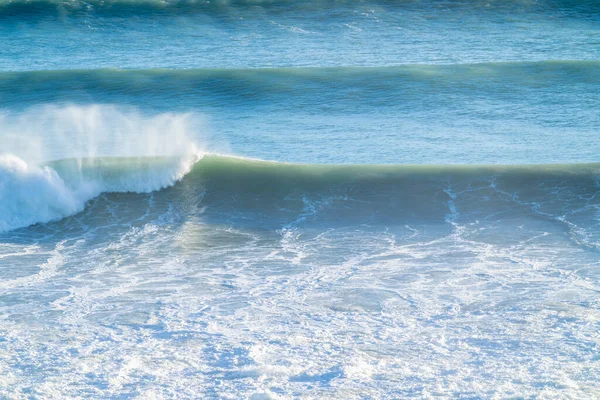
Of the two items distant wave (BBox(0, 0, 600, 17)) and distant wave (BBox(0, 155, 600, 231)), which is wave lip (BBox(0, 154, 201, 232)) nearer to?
distant wave (BBox(0, 155, 600, 231))

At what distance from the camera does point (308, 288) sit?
5445 millimetres

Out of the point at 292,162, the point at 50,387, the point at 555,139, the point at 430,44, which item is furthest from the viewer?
the point at 430,44

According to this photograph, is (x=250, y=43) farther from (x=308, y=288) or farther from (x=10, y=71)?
(x=308, y=288)

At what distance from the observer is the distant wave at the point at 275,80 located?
13.0 meters

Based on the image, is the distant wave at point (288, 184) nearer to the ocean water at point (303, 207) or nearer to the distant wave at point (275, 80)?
the ocean water at point (303, 207)

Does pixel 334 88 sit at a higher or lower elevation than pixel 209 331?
higher

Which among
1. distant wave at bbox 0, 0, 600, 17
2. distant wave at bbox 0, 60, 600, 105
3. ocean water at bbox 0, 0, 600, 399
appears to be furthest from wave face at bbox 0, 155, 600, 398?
distant wave at bbox 0, 0, 600, 17

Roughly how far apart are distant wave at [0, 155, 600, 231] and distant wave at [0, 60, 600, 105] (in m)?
4.14

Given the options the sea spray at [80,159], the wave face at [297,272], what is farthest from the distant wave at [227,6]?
the wave face at [297,272]

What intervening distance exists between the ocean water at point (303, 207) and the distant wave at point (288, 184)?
0.03m

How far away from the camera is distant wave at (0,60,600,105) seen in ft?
42.8

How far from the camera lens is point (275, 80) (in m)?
13.4

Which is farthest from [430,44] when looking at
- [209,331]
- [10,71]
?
[209,331]

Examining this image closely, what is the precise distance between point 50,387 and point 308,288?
2174 millimetres
